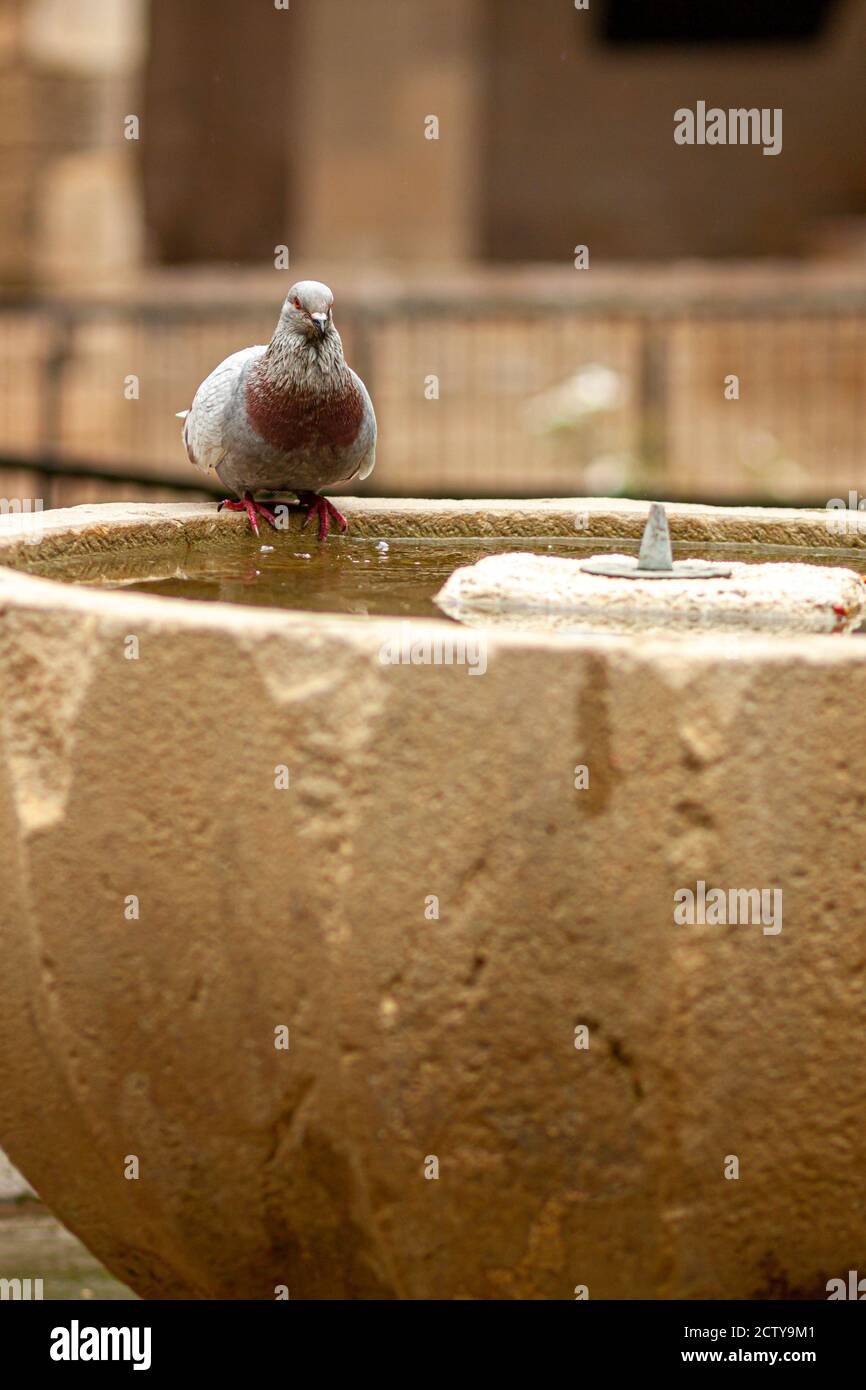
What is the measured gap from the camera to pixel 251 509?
3773 mm

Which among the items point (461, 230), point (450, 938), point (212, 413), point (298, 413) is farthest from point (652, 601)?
point (461, 230)

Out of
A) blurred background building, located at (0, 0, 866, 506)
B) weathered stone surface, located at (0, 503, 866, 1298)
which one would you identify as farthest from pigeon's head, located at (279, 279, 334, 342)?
blurred background building, located at (0, 0, 866, 506)

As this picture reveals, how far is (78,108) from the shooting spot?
40.0 ft

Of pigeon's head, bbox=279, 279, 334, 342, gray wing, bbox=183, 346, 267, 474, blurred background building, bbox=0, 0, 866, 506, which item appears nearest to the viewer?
pigeon's head, bbox=279, 279, 334, 342

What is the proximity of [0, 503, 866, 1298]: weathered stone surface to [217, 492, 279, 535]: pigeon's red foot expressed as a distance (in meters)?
1.12

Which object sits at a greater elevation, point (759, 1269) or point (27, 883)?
point (27, 883)

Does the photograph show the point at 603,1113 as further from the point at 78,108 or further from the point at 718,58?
the point at 718,58

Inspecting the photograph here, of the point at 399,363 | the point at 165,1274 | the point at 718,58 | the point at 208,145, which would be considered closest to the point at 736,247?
the point at 718,58

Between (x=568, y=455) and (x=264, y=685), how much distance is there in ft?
31.0

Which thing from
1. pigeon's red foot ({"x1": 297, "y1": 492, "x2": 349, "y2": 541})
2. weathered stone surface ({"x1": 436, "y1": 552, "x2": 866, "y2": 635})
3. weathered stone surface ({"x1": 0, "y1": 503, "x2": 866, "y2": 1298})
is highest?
pigeon's red foot ({"x1": 297, "y1": 492, "x2": 349, "y2": 541})

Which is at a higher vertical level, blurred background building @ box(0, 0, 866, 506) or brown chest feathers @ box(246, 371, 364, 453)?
blurred background building @ box(0, 0, 866, 506)

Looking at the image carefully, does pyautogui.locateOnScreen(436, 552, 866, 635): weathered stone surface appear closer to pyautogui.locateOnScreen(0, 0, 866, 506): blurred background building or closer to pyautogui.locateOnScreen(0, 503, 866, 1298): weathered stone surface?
pyautogui.locateOnScreen(0, 503, 866, 1298): weathered stone surface

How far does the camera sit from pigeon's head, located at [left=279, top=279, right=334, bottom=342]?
144 inches

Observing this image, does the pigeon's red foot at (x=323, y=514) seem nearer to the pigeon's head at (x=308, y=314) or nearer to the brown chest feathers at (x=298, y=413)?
the brown chest feathers at (x=298, y=413)
